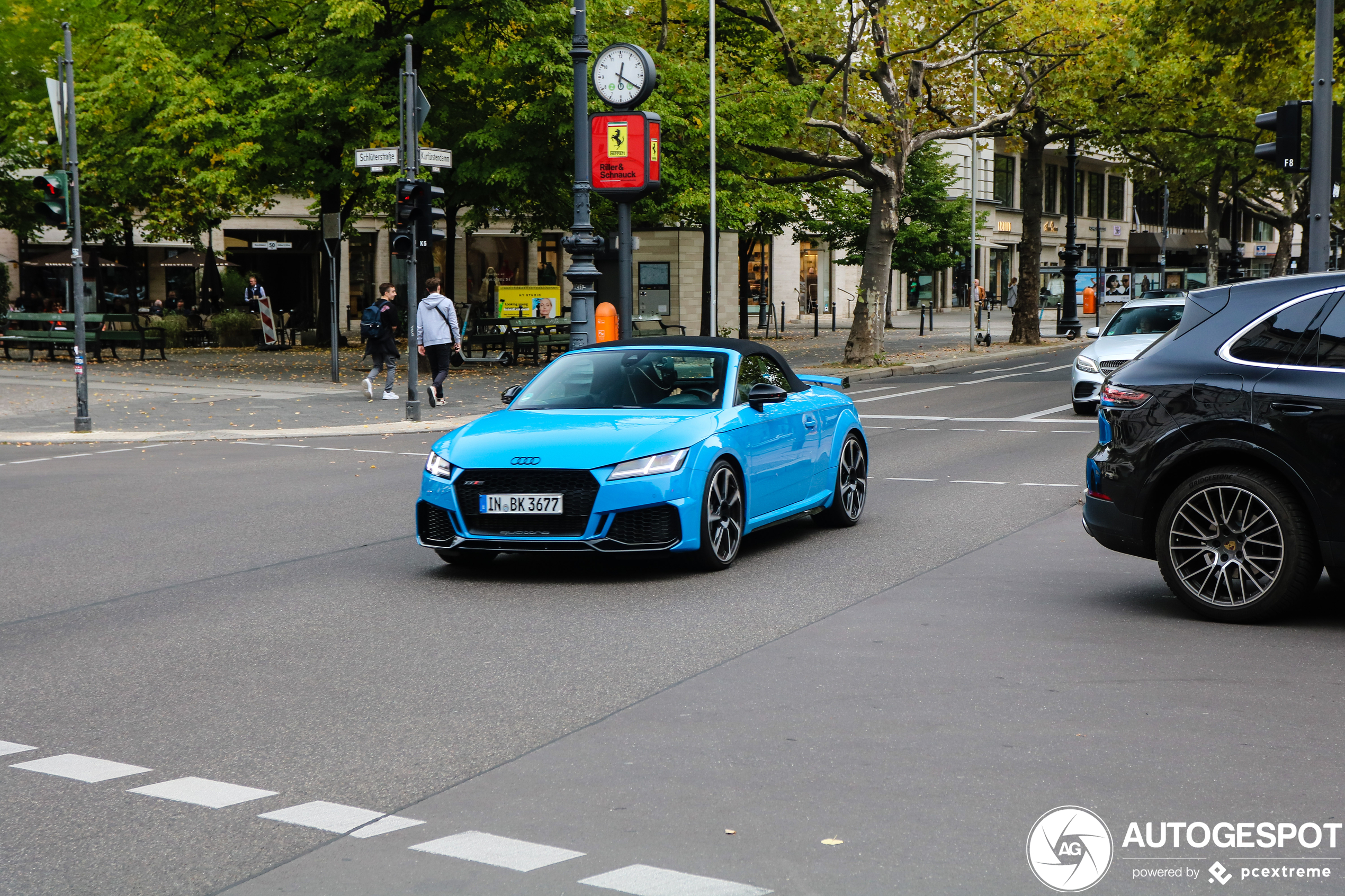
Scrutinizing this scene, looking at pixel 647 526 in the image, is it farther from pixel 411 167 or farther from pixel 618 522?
pixel 411 167

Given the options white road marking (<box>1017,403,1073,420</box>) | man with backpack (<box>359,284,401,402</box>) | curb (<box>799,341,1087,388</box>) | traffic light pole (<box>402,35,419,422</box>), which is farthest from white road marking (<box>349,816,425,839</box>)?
curb (<box>799,341,1087,388</box>)

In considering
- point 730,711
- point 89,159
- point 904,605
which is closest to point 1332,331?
point 904,605

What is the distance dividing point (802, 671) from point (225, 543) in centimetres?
531

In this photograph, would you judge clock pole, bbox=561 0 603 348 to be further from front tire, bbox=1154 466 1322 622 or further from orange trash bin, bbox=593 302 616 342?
front tire, bbox=1154 466 1322 622

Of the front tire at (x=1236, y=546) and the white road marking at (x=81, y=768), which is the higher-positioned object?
the front tire at (x=1236, y=546)

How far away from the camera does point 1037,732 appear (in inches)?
213

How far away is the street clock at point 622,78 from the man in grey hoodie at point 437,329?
373 cm

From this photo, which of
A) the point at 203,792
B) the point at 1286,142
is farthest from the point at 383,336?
the point at 203,792

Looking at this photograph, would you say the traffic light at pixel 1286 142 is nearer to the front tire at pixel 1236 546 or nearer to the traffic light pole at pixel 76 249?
the front tire at pixel 1236 546

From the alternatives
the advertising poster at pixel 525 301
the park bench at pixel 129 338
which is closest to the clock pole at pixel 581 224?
the park bench at pixel 129 338

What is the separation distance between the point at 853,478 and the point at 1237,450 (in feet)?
13.1

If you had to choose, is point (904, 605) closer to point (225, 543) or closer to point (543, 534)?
point (543, 534)

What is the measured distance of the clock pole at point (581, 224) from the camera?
20.4 meters

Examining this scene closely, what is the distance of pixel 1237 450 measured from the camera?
7277 mm
